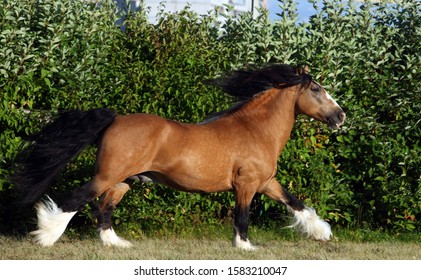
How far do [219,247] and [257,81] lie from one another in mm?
1609

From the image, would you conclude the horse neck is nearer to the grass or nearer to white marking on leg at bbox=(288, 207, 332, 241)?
white marking on leg at bbox=(288, 207, 332, 241)

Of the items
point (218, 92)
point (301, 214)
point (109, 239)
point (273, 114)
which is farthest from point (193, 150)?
point (218, 92)

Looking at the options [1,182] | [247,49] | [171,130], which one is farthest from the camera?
[247,49]

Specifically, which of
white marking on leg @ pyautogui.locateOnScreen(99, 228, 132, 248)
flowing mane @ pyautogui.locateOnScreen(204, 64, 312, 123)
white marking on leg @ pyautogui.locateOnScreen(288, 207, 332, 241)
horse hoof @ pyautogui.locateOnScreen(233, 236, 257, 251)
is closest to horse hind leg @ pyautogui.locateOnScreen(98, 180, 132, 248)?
white marking on leg @ pyautogui.locateOnScreen(99, 228, 132, 248)

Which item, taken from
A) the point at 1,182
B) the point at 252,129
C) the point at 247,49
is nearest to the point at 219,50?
the point at 247,49

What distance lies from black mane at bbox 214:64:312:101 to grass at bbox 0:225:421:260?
58.5 inches

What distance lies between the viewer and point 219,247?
8.06m

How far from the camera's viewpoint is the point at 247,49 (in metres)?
9.48

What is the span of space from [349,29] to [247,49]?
134 centimetres

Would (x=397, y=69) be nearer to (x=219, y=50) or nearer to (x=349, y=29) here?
(x=349, y=29)

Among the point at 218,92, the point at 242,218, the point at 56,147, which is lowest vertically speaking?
the point at 242,218

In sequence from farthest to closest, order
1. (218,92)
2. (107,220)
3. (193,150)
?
(218,92) < (107,220) < (193,150)

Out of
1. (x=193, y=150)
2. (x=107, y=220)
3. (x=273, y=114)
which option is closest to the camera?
(x=193, y=150)

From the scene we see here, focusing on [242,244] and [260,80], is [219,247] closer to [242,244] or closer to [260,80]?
[242,244]
